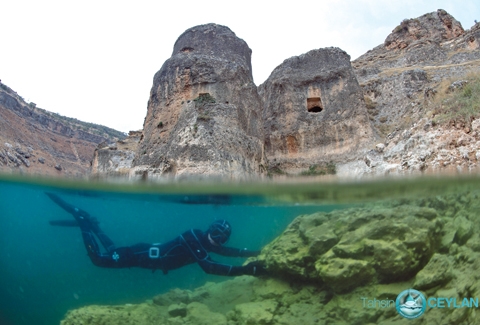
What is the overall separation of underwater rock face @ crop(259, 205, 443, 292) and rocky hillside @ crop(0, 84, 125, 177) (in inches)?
1298

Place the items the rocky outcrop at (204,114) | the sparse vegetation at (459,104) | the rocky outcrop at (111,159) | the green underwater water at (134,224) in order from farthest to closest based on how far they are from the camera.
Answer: the rocky outcrop at (111,159) → the rocky outcrop at (204,114) → the sparse vegetation at (459,104) → the green underwater water at (134,224)

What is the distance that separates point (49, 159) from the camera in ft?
143

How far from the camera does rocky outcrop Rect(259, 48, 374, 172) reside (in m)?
17.6

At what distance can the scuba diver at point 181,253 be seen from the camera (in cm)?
557

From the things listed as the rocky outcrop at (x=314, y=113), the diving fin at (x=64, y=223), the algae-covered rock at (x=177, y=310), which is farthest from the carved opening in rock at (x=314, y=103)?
the algae-covered rock at (x=177, y=310)

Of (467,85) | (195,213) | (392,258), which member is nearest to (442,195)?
(392,258)

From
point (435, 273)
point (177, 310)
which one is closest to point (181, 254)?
point (177, 310)

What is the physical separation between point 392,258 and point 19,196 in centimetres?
904

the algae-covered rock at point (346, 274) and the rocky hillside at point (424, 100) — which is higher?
the rocky hillside at point (424, 100)

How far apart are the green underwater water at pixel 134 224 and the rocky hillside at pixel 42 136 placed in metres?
28.6

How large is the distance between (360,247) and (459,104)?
9.19m

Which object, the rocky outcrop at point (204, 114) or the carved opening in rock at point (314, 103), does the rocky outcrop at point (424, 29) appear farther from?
the rocky outcrop at point (204, 114)

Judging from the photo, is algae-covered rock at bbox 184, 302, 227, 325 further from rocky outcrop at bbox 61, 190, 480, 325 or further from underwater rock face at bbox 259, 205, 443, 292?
underwater rock face at bbox 259, 205, 443, 292

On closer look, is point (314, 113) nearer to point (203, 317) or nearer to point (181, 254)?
point (181, 254)
